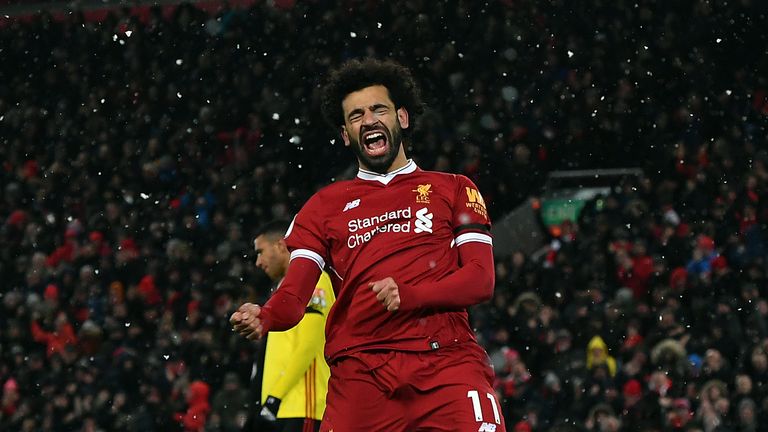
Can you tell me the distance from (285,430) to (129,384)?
645 cm

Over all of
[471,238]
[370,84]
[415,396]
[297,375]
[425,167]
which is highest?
[425,167]

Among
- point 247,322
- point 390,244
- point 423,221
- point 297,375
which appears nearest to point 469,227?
point 423,221

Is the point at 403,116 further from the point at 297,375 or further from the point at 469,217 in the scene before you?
the point at 297,375

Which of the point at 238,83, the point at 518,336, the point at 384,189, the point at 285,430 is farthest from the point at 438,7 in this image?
the point at 384,189

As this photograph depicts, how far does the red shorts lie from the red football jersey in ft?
0.16

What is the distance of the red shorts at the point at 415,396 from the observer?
454 cm

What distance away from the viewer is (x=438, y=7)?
16.9 m

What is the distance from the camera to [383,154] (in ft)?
15.9

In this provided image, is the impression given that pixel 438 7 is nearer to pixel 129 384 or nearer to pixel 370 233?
pixel 129 384

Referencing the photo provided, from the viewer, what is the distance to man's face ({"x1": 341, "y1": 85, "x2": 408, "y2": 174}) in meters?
4.86

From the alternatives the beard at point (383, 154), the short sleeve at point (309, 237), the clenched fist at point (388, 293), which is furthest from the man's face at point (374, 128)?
the clenched fist at point (388, 293)

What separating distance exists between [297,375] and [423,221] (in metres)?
1.86

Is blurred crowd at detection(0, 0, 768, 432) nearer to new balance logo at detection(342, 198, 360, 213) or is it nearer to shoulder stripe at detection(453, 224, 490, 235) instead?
shoulder stripe at detection(453, 224, 490, 235)

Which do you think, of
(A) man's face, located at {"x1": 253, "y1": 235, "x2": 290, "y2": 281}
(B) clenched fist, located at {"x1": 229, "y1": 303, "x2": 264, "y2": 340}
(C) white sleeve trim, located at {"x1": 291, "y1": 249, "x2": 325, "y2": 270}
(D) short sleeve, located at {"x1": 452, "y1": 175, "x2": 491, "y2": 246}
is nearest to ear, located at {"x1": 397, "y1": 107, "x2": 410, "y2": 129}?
(D) short sleeve, located at {"x1": 452, "y1": 175, "x2": 491, "y2": 246}
